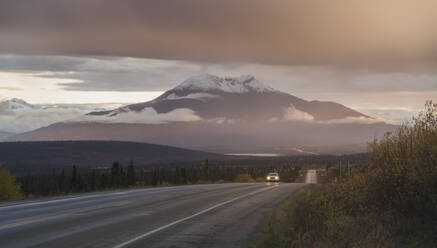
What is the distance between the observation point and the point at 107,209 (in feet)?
68.1

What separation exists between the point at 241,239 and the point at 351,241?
3.25m

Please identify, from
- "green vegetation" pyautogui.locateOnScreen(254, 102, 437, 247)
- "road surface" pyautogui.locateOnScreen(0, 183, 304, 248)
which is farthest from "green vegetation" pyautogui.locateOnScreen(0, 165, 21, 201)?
"green vegetation" pyautogui.locateOnScreen(254, 102, 437, 247)

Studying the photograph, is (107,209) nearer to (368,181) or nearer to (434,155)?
(368,181)

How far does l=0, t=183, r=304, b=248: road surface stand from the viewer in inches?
530

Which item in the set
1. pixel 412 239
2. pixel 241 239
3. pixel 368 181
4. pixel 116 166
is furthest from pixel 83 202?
pixel 116 166

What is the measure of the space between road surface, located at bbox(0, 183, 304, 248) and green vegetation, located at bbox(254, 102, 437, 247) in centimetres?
149

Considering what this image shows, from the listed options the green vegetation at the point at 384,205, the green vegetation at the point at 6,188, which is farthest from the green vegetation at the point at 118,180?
the green vegetation at the point at 384,205

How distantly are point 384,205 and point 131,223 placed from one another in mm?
7592

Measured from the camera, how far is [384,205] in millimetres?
15664

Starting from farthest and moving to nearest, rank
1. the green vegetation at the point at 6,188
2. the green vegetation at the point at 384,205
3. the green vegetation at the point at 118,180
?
1. the green vegetation at the point at 118,180
2. the green vegetation at the point at 6,188
3. the green vegetation at the point at 384,205

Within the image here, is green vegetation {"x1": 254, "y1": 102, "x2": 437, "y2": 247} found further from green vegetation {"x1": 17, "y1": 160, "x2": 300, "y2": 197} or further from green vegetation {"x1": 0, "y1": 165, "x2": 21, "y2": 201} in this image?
green vegetation {"x1": 17, "y1": 160, "x2": 300, "y2": 197}

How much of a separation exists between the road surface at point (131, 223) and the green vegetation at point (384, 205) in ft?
4.88

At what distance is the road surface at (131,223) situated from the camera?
13.5m

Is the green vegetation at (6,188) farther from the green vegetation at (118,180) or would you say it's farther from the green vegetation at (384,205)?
the green vegetation at (384,205)
